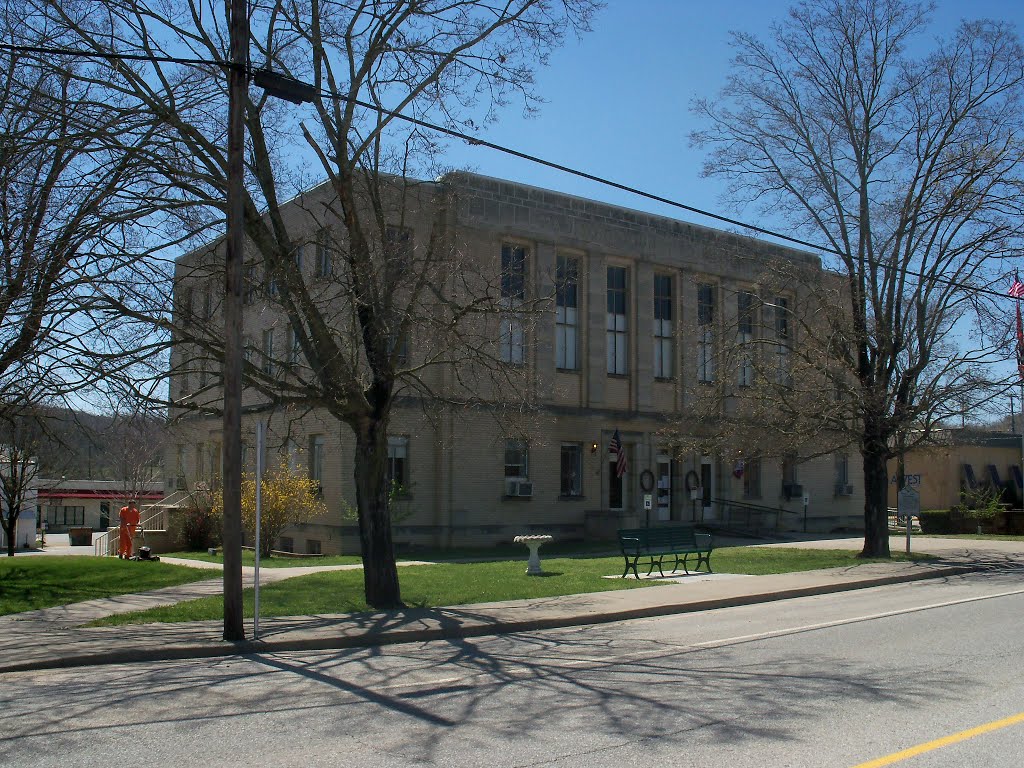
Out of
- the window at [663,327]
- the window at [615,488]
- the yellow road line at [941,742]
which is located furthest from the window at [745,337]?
the yellow road line at [941,742]

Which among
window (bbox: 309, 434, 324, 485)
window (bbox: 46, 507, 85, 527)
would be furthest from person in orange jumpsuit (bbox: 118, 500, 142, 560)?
window (bbox: 46, 507, 85, 527)

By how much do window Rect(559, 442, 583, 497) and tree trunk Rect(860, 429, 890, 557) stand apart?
9642mm

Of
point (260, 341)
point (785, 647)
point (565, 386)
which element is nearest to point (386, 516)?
point (785, 647)

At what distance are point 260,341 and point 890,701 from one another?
92.3ft

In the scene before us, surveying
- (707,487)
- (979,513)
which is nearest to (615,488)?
(707,487)

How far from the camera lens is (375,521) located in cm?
1522

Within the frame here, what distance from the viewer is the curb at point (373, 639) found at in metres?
10.9

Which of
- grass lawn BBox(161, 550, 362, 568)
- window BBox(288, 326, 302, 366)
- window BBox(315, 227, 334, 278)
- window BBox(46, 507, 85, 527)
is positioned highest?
window BBox(315, 227, 334, 278)

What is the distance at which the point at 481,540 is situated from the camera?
2944 cm

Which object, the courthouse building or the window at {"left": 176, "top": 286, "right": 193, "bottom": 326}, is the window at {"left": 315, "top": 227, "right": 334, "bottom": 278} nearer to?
the window at {"left": 176, "top": 286, "right": 193, "bottom": 326}

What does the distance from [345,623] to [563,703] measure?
569 centimetres

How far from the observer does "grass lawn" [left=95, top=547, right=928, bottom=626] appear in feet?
48.9

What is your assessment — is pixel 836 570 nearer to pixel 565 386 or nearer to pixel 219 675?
pixel 565 386

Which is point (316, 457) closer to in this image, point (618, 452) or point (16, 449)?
point (618, 452)
